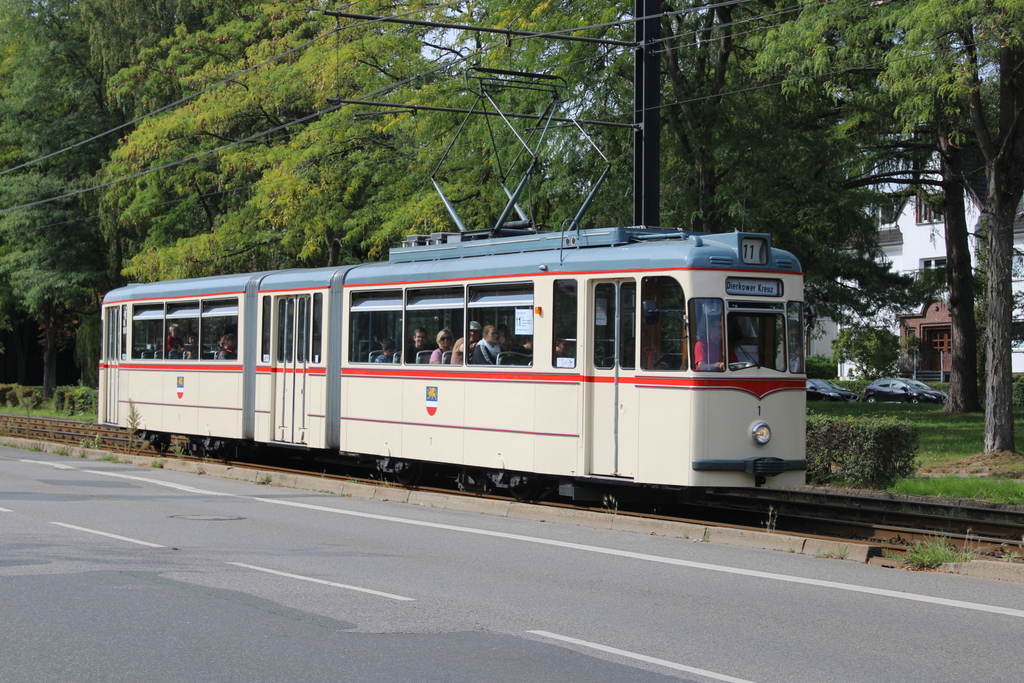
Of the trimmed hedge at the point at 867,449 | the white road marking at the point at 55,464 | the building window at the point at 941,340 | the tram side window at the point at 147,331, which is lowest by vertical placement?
the white road marking at the point at 55,464

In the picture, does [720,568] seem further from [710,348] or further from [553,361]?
[553,361]

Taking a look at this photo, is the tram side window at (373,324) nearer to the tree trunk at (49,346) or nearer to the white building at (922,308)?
the tree trunk at (49,346)

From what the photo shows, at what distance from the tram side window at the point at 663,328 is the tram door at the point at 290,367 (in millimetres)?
7380

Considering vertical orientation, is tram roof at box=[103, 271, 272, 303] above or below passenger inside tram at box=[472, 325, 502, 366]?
above

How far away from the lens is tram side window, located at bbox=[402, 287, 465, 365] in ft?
52.9

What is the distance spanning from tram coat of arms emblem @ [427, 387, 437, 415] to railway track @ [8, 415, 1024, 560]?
1.16 meters

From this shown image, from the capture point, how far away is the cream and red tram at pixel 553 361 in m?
13.4

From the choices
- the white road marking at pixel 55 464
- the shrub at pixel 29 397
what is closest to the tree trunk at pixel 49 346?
the shrub at pixel 29 397

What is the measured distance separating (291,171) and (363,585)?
22.4 m

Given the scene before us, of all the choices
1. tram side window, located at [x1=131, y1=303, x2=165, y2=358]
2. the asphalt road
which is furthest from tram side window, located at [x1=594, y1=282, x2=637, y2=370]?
tram side window, located at [x1=131, y1=303, x2=165, y2=358]

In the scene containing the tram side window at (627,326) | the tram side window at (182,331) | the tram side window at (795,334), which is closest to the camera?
the tram side window at (627,326)

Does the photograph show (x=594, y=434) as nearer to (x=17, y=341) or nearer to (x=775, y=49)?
(x=775, y=49)

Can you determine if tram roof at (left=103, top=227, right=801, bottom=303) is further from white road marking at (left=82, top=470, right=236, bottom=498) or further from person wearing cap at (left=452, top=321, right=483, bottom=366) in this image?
white road marking at (left=82, top=470, right=236, bottom=498)

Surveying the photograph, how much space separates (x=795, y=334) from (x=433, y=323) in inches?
199
